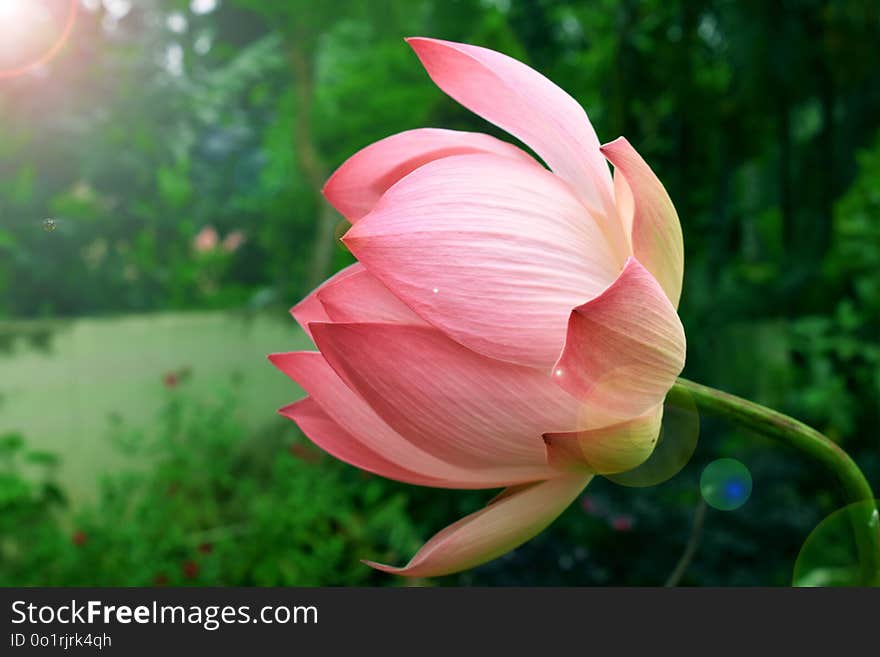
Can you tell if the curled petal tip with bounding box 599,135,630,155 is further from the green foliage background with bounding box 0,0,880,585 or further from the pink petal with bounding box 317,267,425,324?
the green foliage background with bounding box 0,0,880,585

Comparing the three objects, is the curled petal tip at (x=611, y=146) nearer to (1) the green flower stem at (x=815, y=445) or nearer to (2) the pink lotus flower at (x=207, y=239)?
(1) the green flower stem at (x=815, y=445)

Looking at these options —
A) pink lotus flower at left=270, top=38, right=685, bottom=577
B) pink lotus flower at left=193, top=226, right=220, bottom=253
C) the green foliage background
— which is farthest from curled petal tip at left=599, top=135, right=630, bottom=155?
pink lotus flower at left=193, top=226, right=220, bottom=253

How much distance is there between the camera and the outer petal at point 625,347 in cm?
21

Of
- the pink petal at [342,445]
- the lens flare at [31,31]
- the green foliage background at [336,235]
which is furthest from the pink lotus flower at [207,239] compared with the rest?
the pink petal at [342,445]

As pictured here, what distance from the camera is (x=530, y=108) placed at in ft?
0.77

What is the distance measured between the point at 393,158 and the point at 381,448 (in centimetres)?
8

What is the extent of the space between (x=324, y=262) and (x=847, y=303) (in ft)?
4.35

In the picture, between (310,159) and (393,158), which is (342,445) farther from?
(310,159)

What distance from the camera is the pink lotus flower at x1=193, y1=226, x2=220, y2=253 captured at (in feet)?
8.27

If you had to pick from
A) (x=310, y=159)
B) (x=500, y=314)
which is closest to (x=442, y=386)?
(x=500, y=314)

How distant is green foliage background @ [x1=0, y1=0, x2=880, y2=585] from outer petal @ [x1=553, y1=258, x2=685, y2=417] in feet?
4.65

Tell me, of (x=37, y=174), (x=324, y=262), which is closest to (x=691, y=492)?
(x=324, y=262)

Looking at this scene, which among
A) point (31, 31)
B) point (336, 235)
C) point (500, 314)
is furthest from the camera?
point (31, 31)

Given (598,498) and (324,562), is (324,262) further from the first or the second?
(598,498)
